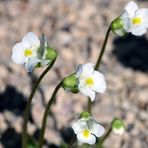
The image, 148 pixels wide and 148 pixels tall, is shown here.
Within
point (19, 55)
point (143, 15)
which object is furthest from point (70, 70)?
point (19, 55)

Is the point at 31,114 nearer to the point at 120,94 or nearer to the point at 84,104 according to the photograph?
the point at 84,104

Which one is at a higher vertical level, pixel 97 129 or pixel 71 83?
pixel 71 83

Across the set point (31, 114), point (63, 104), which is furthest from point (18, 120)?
point (63, 104)

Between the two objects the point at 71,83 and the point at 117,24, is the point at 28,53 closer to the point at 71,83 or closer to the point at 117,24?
the point at 71,83

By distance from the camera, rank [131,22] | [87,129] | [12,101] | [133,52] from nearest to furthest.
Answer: [87,129], [131,22], [12,101], [133,52]

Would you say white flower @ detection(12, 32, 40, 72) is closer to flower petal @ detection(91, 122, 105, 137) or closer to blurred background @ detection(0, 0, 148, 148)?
flower petal @ detection(91, 122, 105, 137)
